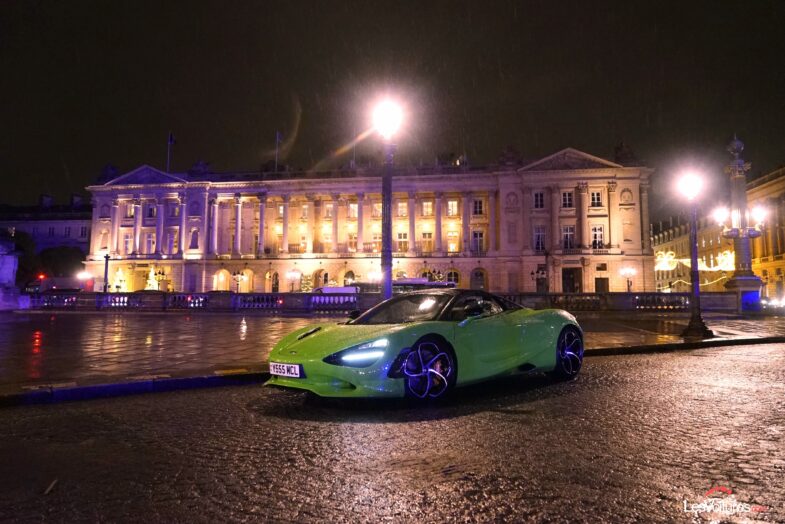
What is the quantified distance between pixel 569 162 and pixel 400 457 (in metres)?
60.1

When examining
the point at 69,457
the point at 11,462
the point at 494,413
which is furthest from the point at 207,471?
the point at 494,413

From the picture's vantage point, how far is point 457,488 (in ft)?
10.6

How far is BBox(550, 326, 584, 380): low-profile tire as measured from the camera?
24.4ft

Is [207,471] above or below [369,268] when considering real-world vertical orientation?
below

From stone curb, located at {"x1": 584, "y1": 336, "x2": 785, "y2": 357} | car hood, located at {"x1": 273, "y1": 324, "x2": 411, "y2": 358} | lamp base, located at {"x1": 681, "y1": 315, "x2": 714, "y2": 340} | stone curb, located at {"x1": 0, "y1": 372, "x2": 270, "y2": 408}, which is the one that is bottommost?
stone curb, located at {"x1": 0, "y1": 372, "x2": 270, "y2": 408}

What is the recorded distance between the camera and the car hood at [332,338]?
5629 mm

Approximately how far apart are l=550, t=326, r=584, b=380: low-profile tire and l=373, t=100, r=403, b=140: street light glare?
215 inches

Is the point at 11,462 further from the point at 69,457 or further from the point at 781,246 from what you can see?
the point at 781,246

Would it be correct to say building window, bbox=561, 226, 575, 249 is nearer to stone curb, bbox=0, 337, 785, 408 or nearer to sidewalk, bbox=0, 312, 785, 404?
sidewalk, bbox=0, 312, 785, 404

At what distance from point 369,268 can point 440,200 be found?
466 inches

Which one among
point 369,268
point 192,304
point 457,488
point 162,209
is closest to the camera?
point 457,488

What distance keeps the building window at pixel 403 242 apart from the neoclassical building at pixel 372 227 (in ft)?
0.40

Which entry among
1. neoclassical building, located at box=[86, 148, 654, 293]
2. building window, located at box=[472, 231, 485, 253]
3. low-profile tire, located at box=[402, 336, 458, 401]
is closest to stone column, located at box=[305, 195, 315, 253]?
neoclassical building, located at box=[86, 148, 654, 293]

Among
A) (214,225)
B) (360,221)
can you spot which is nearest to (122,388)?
(360,221)
